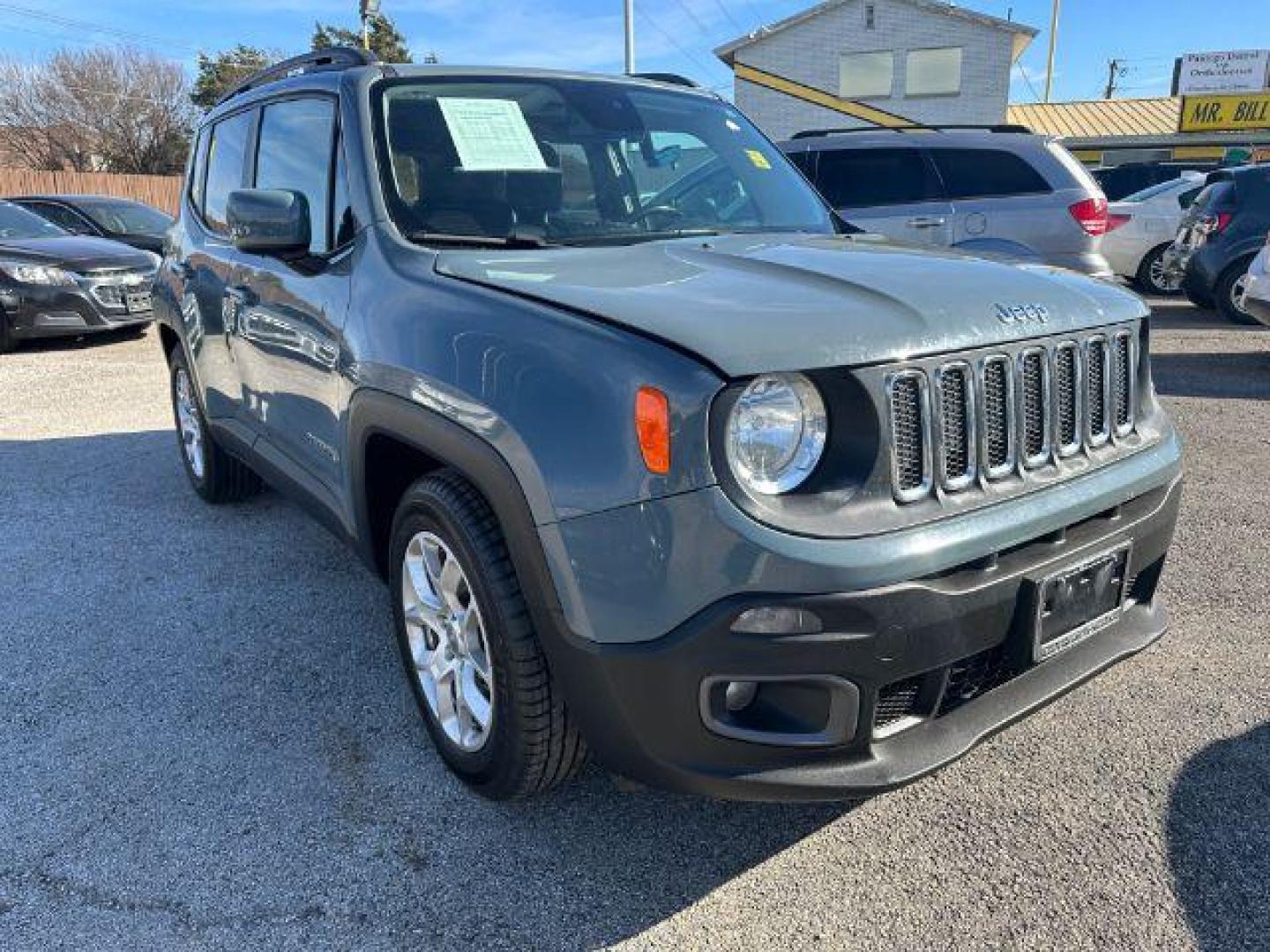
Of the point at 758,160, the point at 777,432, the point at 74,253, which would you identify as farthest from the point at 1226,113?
the point at 777,432

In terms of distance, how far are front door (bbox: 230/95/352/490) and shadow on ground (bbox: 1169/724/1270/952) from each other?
8.02 ft

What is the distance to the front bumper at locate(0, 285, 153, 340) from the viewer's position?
9297mm

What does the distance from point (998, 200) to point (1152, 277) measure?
18.3 ft

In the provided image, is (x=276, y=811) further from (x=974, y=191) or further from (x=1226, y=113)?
(x=1226, y=113)

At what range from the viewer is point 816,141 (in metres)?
8.77

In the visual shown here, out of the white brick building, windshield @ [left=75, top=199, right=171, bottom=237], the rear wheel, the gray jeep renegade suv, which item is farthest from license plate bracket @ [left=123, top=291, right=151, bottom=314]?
the white brick building

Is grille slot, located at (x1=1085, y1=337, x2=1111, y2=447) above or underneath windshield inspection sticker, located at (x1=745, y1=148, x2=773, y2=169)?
underneath

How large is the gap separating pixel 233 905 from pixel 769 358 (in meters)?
1.68

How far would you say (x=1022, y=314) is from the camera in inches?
84.3

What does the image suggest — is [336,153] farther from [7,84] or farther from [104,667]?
[7,84]

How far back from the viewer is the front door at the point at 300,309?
9.48 ft

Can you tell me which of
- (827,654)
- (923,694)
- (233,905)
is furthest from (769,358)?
(233,905)

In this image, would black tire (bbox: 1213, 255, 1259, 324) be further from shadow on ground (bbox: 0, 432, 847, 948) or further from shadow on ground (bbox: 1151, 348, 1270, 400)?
shadow on ground (bbox: 0, 432, 847, 948)

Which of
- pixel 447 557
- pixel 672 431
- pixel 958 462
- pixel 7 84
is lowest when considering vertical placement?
pixel 447 557
